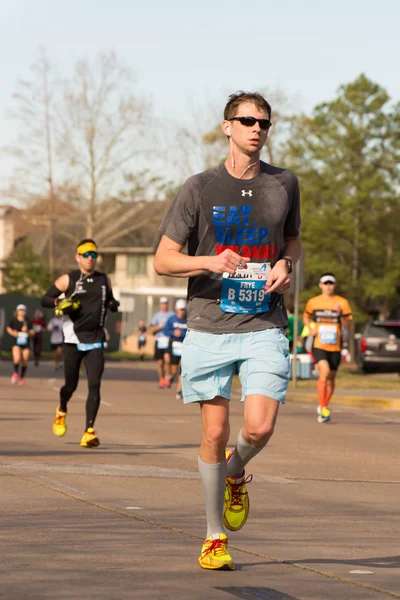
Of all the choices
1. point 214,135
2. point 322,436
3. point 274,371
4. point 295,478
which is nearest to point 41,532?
point 274,371

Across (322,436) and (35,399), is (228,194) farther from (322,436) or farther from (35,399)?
(35,399)

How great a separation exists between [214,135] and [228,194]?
174 feet

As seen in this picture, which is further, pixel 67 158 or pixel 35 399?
pixel 67 158

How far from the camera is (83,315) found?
1266cm

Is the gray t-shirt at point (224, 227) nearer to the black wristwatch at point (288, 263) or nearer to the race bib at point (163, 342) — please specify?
the black wristwatch at point (288, 263)

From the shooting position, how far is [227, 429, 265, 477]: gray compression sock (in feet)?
20.0

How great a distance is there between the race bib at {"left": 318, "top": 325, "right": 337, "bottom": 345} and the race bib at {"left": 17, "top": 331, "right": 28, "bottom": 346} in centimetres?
1205

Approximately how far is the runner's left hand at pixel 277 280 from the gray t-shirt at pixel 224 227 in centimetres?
13

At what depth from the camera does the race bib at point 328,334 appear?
17469 mm

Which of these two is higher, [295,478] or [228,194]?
[228,194]

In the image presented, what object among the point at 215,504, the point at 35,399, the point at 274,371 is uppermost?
the point at 274,371

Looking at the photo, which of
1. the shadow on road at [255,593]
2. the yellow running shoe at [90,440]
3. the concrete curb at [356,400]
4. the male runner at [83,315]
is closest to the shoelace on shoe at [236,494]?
the shadow on road at [255,593]

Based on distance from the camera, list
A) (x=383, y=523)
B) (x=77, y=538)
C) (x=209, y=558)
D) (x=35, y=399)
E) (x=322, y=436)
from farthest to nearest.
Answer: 1. (x=35, y=399)
2. (x=322, y=436)
3. (x=383, y=523)
4. (x=77, y=538)
5. (x=209, y=558)

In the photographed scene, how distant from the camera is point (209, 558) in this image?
5.88 meters
